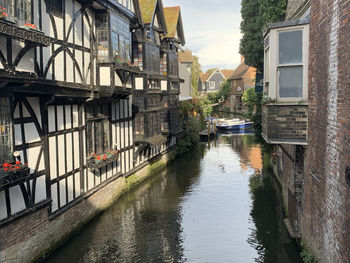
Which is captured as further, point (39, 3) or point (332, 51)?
point (39, 3)

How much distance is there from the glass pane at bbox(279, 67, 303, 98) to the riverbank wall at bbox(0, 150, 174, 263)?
25.1ft

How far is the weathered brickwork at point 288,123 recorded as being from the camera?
978cm

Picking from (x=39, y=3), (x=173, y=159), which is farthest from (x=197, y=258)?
(x=173, y=159)

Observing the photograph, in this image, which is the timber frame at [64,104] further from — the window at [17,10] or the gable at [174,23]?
the gable at [174,23]

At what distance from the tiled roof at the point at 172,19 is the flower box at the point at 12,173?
17615mm

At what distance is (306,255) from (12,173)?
798 centimetres

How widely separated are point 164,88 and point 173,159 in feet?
19.9

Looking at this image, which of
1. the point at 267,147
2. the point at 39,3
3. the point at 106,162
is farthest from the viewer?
the point at 267,147

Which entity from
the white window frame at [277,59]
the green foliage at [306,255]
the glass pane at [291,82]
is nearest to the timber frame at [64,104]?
the white window frame at [277,59]

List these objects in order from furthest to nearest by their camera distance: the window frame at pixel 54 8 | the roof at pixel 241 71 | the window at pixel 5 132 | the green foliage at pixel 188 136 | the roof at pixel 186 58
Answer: the roof at pixel 241 71
the roof at pixel 186 58
the green foliage at pixel 188 136
the window frame at pixel 54 8
the window at pixel 5 132

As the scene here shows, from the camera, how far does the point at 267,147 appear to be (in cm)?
1892

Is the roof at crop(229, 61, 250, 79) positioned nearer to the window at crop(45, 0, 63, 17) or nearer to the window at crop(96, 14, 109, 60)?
the window at crop(96, 14, 109, 60)

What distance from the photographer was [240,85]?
225 ft

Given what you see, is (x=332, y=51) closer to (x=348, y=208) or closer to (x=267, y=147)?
(x=348, y=208)
